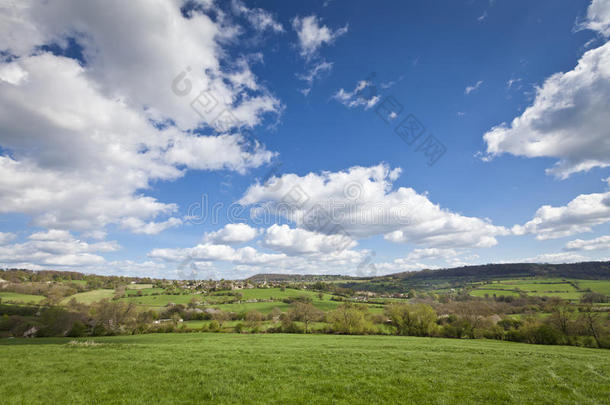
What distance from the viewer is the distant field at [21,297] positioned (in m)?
82.1

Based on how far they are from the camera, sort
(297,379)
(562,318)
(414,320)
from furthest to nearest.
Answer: (414,320) → (562,318) → (297,379)

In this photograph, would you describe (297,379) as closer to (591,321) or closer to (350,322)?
(350,322)

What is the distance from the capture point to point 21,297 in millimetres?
87500

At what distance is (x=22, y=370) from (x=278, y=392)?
16456 mm

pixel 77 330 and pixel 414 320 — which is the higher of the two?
pixel 77 330

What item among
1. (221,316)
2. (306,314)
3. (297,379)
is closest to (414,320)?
(306,314)

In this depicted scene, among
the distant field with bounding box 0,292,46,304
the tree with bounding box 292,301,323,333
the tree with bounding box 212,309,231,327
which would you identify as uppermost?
the distant field with bounding box 0,292,46,304

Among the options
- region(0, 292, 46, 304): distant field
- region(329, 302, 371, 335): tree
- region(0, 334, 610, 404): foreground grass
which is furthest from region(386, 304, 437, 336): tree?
region(0, 292, 46, 304): distant field

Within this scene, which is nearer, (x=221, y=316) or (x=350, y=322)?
(x=350, y=322)

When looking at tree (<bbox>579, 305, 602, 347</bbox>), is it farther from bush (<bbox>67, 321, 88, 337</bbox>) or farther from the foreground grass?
bush (<bbox>67, 321, 88, 337</bbox>)

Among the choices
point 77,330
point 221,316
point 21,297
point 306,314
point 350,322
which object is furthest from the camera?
point 21,297

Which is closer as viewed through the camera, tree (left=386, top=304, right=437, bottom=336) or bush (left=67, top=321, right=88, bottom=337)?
bush (left=67, top=321, right=88, bottom=337)

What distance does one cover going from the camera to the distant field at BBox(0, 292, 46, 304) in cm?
8206

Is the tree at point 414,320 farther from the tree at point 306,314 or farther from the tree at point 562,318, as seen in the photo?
the tree at point 562,318
